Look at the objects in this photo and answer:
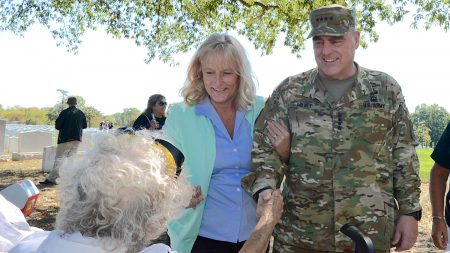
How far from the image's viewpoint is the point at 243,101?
2.72 metres

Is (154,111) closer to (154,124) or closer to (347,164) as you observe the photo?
(154,124)

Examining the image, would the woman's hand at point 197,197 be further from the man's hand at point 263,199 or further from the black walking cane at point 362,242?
the black walking cane at point 362,242

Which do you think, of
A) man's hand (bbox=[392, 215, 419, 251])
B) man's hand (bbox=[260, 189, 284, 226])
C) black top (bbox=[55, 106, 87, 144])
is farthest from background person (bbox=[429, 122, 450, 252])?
black top (bbox=[55, 106, 87, 144])

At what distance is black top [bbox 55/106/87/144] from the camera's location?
11273 mm

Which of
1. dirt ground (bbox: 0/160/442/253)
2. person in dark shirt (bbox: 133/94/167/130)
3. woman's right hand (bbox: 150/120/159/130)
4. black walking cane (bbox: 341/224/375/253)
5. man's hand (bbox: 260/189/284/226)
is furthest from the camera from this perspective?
person in dark shirt (bbox: 133/94/167/130)

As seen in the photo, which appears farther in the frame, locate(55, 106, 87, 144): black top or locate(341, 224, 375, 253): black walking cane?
locate(55, 106, 87, 144): black top

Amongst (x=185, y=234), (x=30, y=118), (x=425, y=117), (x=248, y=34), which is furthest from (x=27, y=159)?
(x=425, y=117)

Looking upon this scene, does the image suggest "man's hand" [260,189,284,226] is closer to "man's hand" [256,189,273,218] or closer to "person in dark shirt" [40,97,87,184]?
"man's hand" [256,189,273,218]

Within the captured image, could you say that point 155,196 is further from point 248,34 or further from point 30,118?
point 30,118

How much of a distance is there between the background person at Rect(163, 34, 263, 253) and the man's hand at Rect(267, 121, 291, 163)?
7.9 inches

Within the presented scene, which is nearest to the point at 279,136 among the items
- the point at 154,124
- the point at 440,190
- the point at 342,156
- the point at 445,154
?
the point at 342,156

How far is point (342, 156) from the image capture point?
7.91 ft

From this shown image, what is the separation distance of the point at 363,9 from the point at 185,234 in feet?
35.0

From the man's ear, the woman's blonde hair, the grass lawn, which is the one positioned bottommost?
the grass lawn
